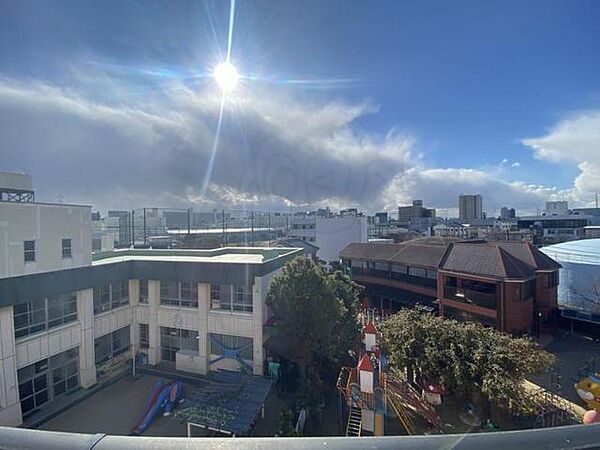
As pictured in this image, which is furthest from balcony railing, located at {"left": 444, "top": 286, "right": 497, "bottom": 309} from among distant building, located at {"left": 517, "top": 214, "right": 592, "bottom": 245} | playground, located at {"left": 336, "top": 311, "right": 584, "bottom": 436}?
distant building, located at {"left": 517, "top": 214, "right": 592, "bottom": 245}

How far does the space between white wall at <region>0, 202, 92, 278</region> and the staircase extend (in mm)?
10296

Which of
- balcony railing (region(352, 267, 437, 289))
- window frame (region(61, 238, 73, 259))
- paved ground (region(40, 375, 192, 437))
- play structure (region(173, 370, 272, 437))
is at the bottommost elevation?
paved ground (region(40, 375, 192, 437))

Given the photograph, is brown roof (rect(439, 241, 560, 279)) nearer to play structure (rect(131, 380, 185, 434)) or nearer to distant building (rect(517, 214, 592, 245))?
Result: play structure (rect(131, 380, 185, 434))

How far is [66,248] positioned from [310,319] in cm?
872

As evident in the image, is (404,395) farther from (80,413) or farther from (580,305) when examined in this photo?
(580,305)

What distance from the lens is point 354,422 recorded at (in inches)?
336

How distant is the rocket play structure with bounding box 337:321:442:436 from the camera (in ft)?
25.6

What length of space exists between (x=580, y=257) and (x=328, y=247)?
21451 mm

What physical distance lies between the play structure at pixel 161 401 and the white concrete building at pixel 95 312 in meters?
1.45

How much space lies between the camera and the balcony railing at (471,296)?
45.7ft

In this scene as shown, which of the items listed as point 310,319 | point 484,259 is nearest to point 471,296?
point 484,259

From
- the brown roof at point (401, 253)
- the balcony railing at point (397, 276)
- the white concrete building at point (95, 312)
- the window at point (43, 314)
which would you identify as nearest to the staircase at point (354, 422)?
the white concrete building at point (95, 312)

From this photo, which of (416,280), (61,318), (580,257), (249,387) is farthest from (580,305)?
(61,318)

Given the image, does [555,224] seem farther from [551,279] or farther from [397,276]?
[551,279]
